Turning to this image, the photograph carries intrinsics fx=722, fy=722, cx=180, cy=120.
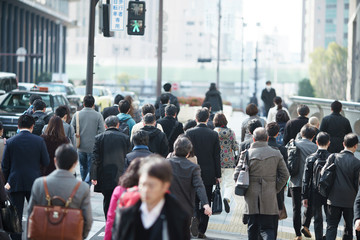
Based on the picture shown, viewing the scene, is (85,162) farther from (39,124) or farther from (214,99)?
(214,99)

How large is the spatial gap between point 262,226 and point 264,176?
23.4 inches

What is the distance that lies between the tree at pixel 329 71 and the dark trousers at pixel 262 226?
105662 millimetres

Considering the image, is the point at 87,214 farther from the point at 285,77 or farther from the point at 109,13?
the point at 285,77

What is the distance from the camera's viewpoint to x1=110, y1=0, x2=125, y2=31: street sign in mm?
20000

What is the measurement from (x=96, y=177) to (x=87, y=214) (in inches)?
143

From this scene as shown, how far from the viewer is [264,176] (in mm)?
8008

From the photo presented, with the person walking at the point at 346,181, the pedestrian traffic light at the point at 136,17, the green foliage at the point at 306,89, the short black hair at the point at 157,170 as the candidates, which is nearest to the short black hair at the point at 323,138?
the person walking at the point at 346,181

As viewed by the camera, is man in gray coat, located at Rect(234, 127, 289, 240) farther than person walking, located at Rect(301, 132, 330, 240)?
No

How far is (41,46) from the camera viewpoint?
8712cm

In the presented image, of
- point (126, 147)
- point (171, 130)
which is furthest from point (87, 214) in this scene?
point (171, 130)

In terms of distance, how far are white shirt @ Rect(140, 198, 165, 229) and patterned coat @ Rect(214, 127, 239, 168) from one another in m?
6.88

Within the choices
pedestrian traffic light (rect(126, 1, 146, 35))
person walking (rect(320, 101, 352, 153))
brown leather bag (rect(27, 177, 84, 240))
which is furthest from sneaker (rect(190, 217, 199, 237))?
pedestrian traffic light (rect(126, 1, 146, 35))

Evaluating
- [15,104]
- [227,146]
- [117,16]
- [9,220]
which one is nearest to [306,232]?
[227,146]

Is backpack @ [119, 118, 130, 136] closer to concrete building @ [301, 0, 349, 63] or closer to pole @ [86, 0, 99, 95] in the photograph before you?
pole @ [86, 0, 99, 95]
